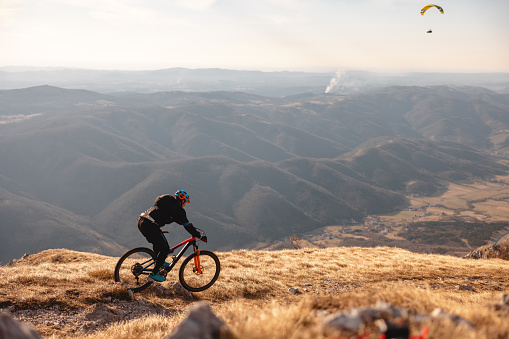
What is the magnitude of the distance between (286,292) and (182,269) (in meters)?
4.84

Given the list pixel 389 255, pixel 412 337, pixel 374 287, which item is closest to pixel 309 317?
pixel 412 337

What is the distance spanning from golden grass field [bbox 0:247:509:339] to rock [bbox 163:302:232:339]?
34 cm

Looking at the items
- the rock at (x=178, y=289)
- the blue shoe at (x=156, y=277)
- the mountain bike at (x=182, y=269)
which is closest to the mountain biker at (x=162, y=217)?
the mountain bike at (x=182, y=269)

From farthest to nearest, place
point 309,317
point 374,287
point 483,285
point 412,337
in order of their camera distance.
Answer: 1. point 483,285
2. point 374,287
3. point 309,317
4. point 412,337

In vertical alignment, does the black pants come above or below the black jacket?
below

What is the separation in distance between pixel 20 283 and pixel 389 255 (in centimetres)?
2310

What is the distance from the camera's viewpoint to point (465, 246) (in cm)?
17275

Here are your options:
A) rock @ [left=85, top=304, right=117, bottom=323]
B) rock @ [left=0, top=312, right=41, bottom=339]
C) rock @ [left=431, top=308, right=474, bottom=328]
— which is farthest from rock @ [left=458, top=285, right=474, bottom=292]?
rock @ [left=0, top=312, right=41, bottom=339]

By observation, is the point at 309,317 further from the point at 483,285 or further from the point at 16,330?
the point at 483,285

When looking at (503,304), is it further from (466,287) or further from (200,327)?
(466,287)

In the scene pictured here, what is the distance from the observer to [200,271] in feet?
39.1

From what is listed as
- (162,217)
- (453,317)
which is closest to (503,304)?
(453,317)

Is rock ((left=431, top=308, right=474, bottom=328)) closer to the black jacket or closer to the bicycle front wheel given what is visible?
the black jacket

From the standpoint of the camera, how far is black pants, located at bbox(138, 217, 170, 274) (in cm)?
1066
